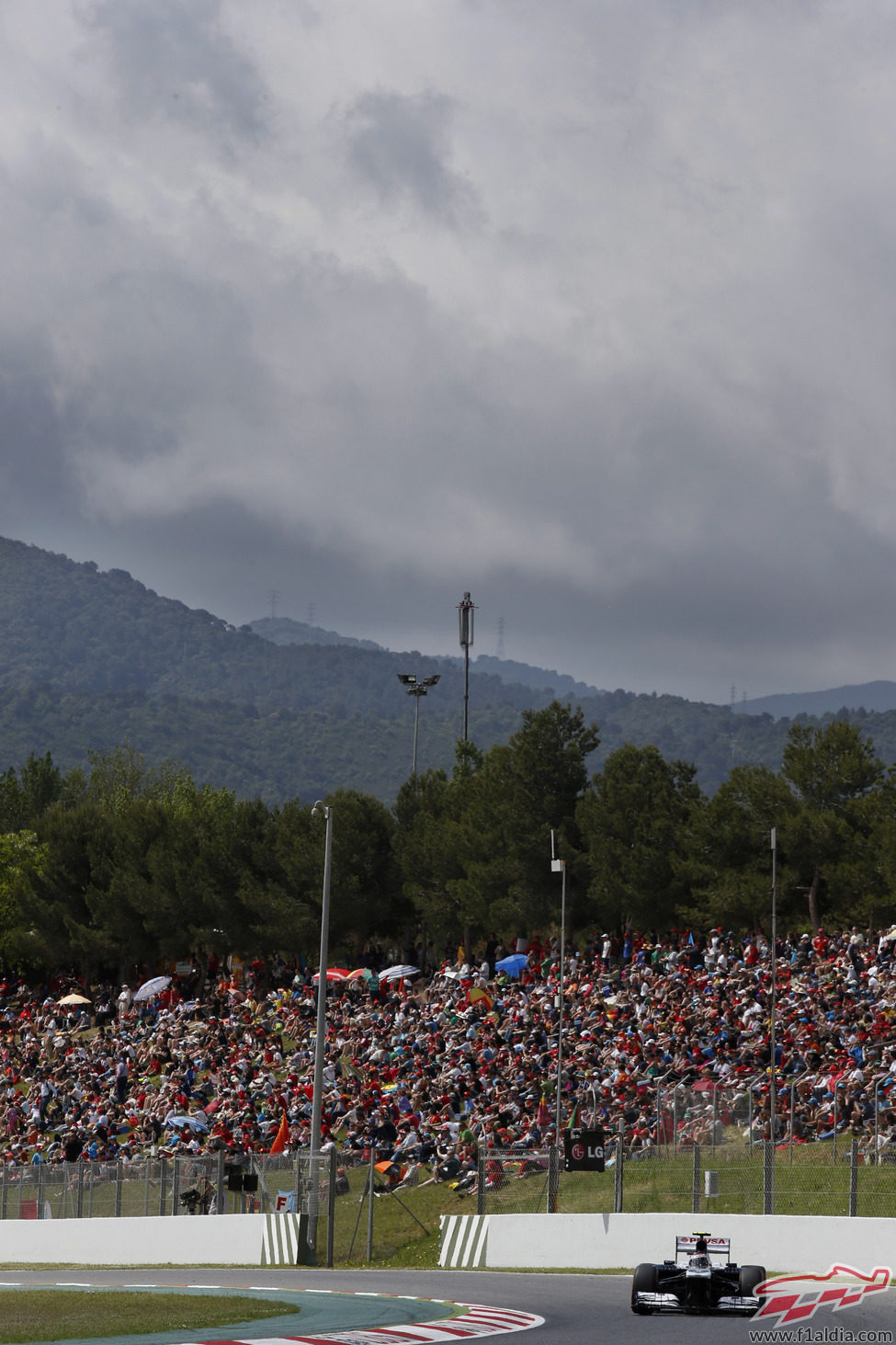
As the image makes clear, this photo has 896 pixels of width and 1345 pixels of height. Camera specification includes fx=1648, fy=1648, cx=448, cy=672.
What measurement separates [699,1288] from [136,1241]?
677 inches

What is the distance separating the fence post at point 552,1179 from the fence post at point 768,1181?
151 inches

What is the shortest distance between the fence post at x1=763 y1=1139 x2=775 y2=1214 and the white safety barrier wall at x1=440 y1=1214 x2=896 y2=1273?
0.93ft

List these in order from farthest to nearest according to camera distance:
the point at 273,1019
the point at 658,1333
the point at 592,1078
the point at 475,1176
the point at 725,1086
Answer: the point at 273,1019 → the point at 592,1078 → the point at 725,1086 → the point at 475,1176 → the point at 658,1333

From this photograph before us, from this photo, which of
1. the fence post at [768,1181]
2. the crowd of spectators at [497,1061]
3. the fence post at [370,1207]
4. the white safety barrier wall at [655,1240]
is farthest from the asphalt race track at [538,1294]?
the crowd of spectators at [497,1061]

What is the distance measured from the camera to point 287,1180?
29.4m

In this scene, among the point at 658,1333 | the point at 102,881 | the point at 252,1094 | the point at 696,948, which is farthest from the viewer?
the point at 102,881

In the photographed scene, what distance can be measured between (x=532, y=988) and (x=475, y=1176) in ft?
77.0

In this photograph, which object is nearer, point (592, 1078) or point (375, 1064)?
point (592, 1078)

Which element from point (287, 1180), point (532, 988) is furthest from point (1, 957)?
point (287, 1180)

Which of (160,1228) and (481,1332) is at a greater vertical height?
(481,1332)

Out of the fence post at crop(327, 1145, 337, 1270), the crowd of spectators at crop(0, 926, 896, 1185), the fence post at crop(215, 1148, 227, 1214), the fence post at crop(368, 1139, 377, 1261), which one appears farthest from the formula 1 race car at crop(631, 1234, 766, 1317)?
the fence post at crop(215, 1148, 227, 1214)

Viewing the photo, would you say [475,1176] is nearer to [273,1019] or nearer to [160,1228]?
[160,1228]

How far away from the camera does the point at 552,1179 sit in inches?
1047

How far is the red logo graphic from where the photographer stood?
18.0 metres
